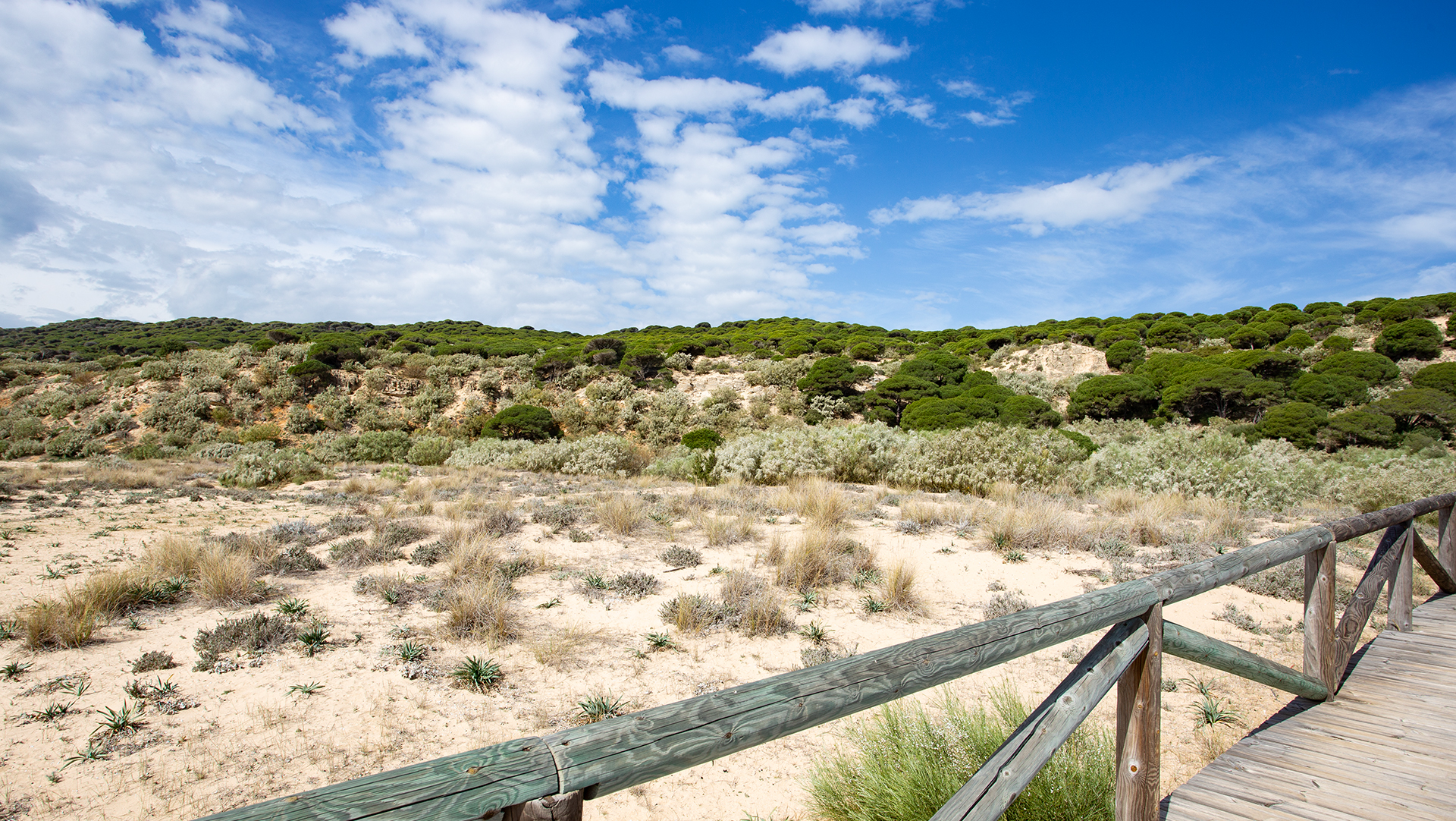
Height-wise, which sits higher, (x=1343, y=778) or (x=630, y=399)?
(x=630, y=399)

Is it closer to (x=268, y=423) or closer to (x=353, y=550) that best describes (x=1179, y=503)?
(x=353, y=550)

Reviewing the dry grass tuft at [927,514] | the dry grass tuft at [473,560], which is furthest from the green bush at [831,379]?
the dry grass tuft at [473,560]

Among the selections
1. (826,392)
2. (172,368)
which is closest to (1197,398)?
(826,392)

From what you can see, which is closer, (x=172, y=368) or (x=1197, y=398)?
(x=1197, y=398)

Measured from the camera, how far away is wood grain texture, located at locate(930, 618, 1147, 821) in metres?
1.84

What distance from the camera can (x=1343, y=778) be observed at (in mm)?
2742

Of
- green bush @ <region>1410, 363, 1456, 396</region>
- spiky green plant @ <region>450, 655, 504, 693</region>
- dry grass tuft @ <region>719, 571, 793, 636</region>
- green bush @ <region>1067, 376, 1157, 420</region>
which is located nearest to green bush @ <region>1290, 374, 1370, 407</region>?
green bush @ <region>1410, 363, 1456, 396</region>

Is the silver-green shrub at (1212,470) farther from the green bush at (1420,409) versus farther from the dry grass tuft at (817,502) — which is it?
the green bush at (1420,409)

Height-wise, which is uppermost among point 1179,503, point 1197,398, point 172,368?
Answer: point 172,368

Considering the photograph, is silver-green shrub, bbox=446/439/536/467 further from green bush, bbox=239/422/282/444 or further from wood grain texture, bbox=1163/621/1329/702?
wood grain texture, bbox=1163/621/1329/702

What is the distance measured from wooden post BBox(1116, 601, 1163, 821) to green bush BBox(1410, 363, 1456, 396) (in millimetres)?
26166

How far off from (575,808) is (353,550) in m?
7.76

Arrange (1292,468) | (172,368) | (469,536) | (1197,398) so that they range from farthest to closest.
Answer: (172,368)
(1197,398)
(1292,468)
(469,536)

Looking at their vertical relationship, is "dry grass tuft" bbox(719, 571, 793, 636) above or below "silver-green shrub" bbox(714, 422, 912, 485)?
below
